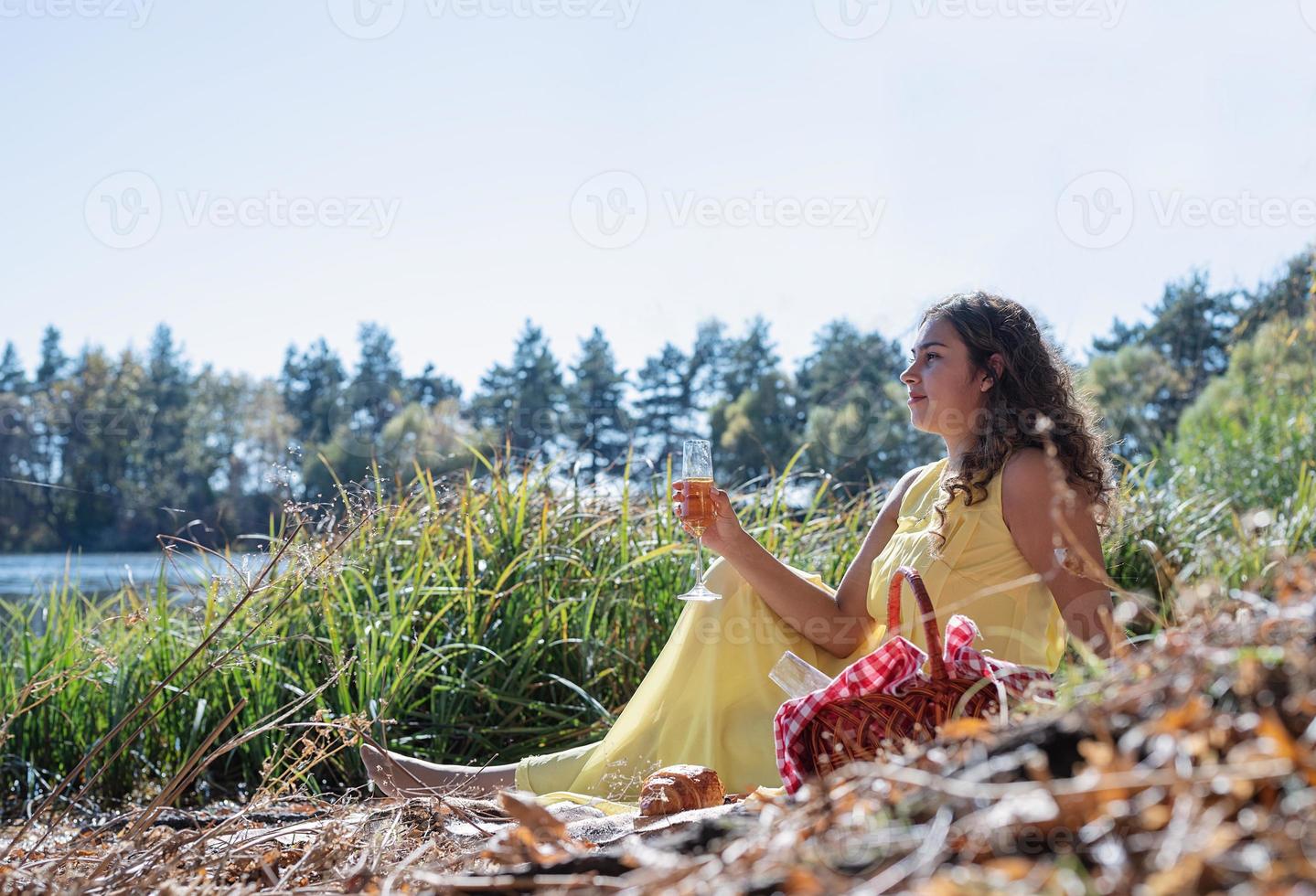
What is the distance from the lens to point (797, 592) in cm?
304

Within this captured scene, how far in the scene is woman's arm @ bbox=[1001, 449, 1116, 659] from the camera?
8.24 feet

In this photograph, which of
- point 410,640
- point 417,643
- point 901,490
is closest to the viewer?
point 901,490

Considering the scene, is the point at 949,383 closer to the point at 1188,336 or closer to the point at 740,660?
the point at 740,660

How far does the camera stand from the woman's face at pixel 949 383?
120 inches

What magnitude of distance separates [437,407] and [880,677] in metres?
50.1

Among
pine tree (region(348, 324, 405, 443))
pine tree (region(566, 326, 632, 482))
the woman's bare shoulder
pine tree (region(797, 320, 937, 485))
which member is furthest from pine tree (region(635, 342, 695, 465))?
the woman's bare shoulder

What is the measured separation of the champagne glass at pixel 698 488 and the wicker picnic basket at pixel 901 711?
119cm

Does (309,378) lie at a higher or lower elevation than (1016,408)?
higher

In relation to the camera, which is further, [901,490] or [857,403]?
[857,403]

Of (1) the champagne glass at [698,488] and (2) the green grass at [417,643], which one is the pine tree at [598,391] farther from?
(1) the champagne glass at [698,488]

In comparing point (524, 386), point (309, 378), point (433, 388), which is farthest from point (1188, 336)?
point (309, 378)

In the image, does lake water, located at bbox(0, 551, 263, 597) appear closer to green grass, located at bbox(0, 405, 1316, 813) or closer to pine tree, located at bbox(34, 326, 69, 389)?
green grass, located at bbox(0, 405, 1316, 813)

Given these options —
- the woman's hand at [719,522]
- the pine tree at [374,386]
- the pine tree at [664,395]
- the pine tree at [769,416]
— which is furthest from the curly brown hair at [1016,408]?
the pine tree at [374,386]

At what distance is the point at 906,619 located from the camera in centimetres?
287
